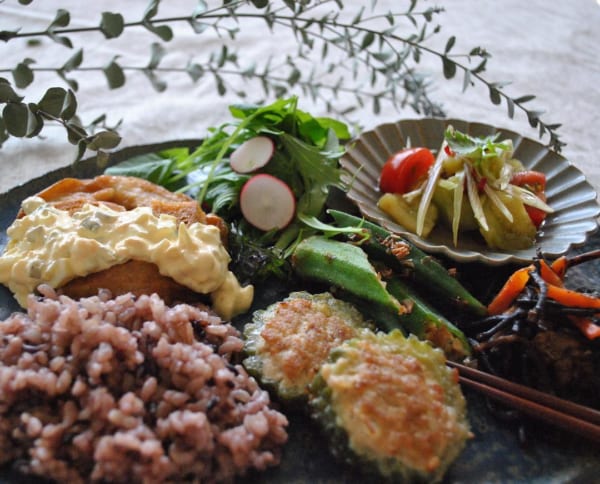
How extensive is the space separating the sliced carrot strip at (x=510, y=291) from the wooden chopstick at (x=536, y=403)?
36 cm

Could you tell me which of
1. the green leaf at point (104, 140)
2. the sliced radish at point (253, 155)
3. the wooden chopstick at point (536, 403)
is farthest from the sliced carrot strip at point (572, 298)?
the green leaf at point (104, 140)

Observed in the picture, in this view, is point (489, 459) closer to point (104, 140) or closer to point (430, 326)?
point (430, 326)

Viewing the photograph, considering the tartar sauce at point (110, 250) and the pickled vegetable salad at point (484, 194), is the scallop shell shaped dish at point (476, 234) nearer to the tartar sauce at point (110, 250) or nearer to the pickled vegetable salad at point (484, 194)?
the pickled vegetable salad at point (484, 194)

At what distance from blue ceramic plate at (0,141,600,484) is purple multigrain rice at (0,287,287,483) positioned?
0.08 metres

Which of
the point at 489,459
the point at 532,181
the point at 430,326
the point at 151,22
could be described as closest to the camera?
the point at 489,459

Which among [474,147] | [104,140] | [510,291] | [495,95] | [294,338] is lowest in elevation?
[294,338]

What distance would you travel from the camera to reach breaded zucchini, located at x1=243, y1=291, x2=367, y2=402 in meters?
2.25

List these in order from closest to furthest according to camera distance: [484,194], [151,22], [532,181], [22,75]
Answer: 1. [22,75]
2. [151,22]
3. [484,194]
4. [532,181]

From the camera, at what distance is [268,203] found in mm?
3279

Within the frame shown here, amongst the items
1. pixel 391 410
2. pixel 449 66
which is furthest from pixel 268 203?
pixel 391 410

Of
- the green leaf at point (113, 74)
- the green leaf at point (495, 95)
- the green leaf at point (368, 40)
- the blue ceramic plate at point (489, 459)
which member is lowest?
the blue ceramic plate at point (489, 459)

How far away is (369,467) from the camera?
1.96 metres

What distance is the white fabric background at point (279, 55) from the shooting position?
4.55 m

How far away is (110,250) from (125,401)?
816mm
